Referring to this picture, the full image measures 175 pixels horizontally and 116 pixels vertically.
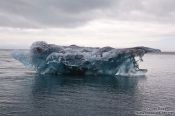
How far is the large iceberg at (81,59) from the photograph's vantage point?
5659cm

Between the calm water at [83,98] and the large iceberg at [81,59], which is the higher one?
the large iceberg at [81,59]

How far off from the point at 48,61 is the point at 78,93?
57.0 ft

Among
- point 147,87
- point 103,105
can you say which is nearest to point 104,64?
point 147,87

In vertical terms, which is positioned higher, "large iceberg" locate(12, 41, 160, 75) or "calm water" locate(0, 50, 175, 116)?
"large iceberg" locate(12, 41, 160, 75)

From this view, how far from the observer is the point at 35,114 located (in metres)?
29.5

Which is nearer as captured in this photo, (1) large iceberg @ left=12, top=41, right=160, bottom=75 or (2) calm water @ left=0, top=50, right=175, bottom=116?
(2) calm water @ left=0, top=50, right=175, bottom=116

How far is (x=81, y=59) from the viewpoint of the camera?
5666 cm

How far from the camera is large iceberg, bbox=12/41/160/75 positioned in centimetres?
5659

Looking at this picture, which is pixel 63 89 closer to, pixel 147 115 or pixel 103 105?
pixel 103 105

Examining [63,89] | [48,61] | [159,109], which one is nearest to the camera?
[159,109]

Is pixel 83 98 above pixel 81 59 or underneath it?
underneath

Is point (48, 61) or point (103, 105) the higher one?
point (48, 61)

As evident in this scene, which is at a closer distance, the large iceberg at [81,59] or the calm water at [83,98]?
the calm water at [83,98]

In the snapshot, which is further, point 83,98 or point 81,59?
point 81,59
